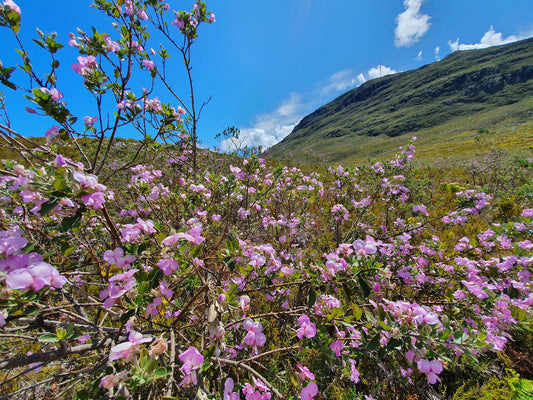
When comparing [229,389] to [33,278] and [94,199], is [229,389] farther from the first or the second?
[94,199]

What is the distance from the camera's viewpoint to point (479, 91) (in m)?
79.9

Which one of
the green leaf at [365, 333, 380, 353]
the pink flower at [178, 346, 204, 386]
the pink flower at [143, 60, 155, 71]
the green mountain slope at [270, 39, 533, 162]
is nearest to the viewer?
the pink flower at [178, 346, 204, 386]

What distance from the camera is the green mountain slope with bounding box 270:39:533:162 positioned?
206 ft

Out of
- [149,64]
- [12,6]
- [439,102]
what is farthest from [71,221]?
[439,102]

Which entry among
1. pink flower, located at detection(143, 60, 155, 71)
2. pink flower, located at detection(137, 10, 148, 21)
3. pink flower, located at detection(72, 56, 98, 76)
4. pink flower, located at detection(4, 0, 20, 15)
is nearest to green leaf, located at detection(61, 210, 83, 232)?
pink flower, located at detection(72, 56, 98, 76)

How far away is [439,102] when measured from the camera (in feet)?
277

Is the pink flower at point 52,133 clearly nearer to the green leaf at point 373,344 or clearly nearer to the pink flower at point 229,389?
the pink flower at point 229,389

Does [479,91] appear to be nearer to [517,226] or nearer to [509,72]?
[509,72]

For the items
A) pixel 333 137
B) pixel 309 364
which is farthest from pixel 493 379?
pixel 333 137

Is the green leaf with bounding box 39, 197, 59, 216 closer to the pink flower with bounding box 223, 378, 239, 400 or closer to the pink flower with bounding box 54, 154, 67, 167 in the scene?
the pink flower with bounding box 54, 154, 67, 167

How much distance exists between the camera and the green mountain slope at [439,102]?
206 ft

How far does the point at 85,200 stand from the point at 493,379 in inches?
144

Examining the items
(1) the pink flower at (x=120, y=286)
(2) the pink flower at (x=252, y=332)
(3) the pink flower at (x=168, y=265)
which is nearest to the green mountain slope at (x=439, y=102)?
(2) the pink flower at (x=252, y=332)

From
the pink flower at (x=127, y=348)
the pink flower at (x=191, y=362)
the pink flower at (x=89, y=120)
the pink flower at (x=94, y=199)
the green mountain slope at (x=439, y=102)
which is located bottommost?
the pink flower at (x=191, y=362)
